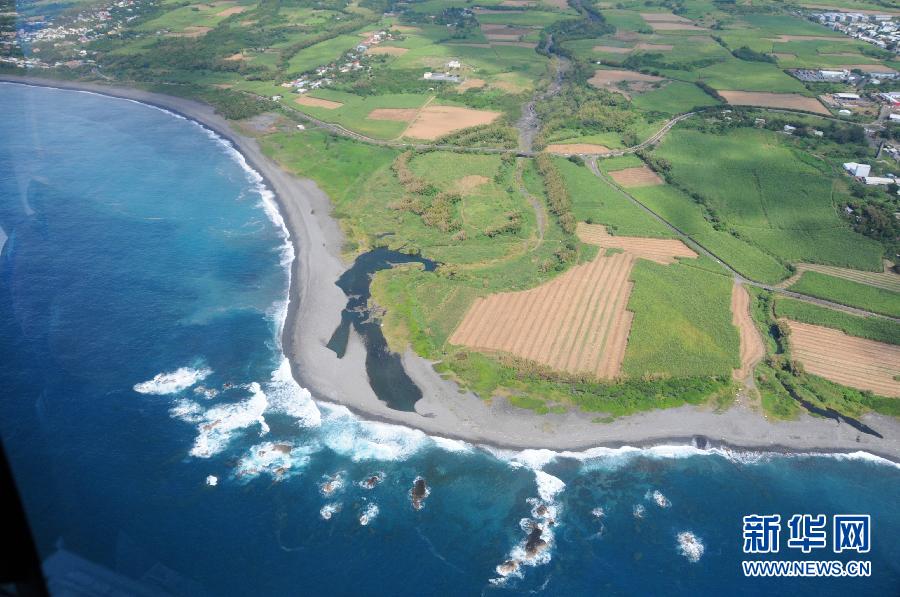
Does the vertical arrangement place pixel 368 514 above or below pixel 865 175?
below

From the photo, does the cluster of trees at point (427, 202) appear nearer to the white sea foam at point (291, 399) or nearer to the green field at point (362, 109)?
the green field at point (362, 109)

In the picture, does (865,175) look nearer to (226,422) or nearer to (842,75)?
(842,75)

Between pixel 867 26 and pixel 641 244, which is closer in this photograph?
pixel 641 244

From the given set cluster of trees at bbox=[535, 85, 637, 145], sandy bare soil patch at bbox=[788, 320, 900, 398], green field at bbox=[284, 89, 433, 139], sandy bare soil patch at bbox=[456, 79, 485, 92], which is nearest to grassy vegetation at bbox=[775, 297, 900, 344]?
sandy bare soil patch at bbox=[788, 320, 900, 398]

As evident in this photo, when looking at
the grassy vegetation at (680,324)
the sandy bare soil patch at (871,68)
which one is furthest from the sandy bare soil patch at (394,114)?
the sandy bare soil patch at (871,68)

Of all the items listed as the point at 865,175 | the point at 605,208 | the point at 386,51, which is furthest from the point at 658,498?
the point at 386,51

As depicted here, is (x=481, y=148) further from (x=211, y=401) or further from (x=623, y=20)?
(x=623, y=20)
